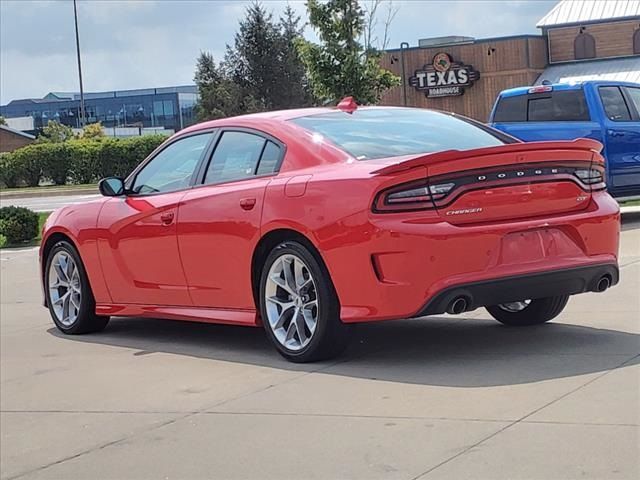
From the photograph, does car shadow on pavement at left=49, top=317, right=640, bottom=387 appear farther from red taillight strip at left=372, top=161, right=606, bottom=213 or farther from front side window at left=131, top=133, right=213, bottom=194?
front side window at left=131, top=133, right=213, bottom=194

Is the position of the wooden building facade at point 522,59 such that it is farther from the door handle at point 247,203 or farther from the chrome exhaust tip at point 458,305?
the chrome exhaust tip at point 458,305

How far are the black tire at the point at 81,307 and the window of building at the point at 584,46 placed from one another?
119 ft

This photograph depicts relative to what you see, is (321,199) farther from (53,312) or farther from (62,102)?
(62,102)

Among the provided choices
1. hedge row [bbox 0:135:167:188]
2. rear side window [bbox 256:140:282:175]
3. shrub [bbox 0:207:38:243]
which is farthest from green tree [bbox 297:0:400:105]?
rear side window [bbox 256:140:282:175]

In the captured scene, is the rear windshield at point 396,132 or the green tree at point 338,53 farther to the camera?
the green tree at point 338,53

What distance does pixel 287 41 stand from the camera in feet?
158

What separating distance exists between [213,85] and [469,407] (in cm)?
4436

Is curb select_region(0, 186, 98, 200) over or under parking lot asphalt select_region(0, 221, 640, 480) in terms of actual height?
over

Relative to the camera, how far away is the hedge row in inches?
1827

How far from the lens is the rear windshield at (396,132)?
6.23 metres

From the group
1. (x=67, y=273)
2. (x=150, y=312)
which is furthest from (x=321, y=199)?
(x=67, y=273)

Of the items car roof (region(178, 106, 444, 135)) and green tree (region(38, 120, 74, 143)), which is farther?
green tree (region(38, 120, 74, 143))

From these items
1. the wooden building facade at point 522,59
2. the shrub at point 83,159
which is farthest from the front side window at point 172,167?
the shrub at point 83,159

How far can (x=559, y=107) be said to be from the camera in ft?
45.1
